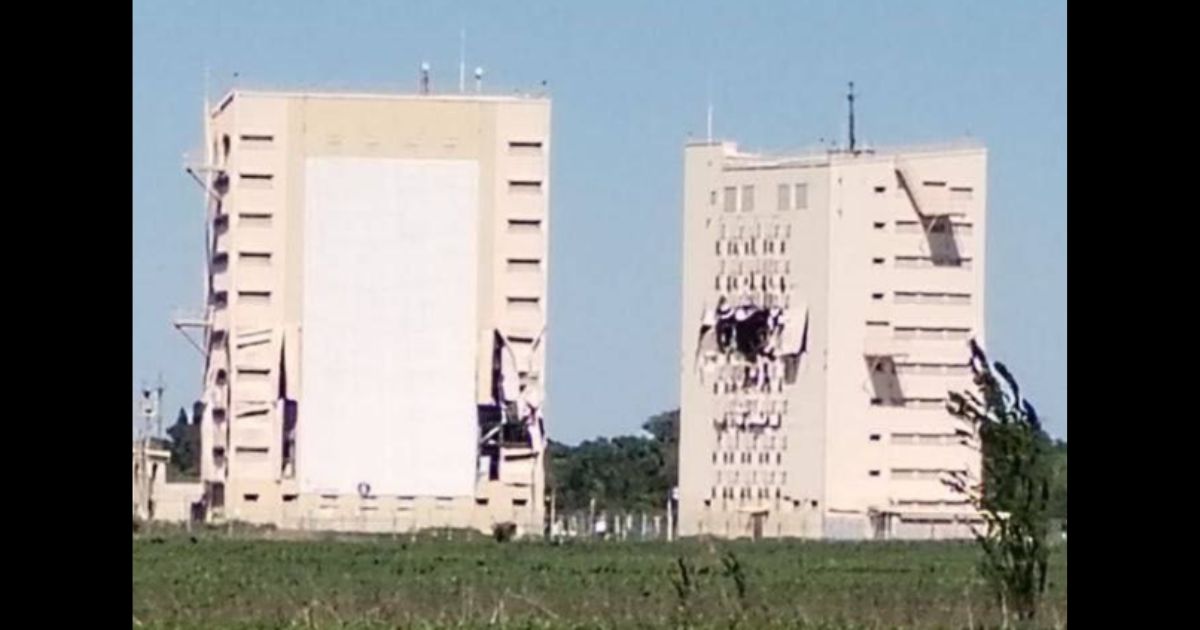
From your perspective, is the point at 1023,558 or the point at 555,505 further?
the point at 555,505

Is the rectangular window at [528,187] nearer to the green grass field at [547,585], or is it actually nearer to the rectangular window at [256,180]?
the rectangular window at [256,180]

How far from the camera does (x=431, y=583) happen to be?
18.5 m

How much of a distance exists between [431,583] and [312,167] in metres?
20.5

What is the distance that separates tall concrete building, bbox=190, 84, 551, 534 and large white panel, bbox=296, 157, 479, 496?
0.10 ft

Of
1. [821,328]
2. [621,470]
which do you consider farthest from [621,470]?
[821,328]

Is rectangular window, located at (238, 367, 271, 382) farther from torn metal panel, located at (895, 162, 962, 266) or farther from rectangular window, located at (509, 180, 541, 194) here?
torn metal panel, located at (895, 162, 962, 266)

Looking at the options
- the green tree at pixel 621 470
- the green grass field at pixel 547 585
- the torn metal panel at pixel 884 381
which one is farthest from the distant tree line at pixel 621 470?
the green grass field at pixel 547 585

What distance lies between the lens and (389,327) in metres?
38.7

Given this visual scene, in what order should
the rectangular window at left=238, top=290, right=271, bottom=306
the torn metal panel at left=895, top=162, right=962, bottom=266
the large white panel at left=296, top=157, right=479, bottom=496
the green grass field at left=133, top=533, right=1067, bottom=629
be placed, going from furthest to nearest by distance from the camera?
the large white panel at left=296, top=157, right=479, bottom=496 < the rectangular window at left=238, top=290, right=271, bottom=306 < the torn metal panel at left=895, top=162, right=962, bottom=266 < the green grass field at left=133, top=533, right=1067, bottom=629

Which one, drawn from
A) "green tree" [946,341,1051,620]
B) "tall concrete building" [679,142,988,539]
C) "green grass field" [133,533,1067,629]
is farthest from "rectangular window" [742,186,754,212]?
"green tree" [946,341,1051,620]

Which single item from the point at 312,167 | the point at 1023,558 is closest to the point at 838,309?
the point at 312,167

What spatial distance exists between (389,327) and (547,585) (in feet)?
68.1

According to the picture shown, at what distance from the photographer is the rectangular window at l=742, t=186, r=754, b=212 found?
37.9 metres
